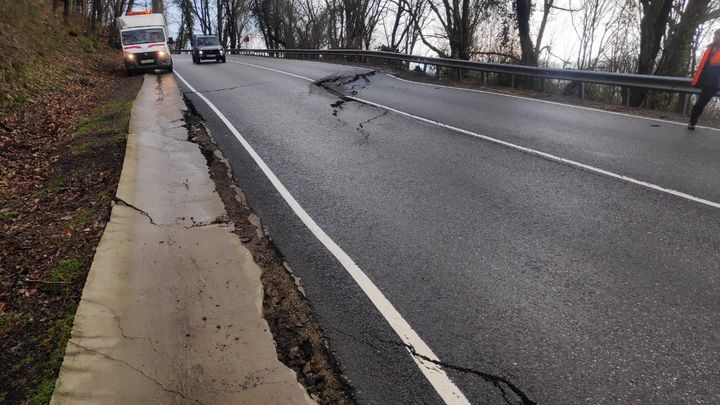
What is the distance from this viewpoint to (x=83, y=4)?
31953 mm

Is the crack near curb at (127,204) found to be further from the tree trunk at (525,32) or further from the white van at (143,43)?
the tree trunk at (525,32)

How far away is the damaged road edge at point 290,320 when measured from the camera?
3.13 metres

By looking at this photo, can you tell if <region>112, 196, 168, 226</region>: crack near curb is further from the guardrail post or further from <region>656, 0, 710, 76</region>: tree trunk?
<region>656, 0, 710, 76</region>: tree trunk

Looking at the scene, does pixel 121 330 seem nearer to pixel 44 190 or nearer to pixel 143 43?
pixel 44 190

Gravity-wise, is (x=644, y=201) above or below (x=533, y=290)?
above

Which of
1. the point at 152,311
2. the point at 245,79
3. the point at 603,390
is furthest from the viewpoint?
the point at 245,79

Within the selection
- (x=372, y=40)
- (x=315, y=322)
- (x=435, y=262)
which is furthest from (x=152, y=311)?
(x=372, y=40)

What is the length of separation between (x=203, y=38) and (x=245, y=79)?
1415 centimetres

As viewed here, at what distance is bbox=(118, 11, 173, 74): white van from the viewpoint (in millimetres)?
20453

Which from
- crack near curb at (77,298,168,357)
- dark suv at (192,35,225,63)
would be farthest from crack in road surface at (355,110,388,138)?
dark suv at (192,35,225,63)

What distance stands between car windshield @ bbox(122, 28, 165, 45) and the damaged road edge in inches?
727

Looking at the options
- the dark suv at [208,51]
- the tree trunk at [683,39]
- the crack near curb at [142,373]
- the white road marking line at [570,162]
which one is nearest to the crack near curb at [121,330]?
the crack near curb at [142,373]

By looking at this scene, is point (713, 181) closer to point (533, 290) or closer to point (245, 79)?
point (533, 290)

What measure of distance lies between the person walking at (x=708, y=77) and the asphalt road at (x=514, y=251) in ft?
1.68
